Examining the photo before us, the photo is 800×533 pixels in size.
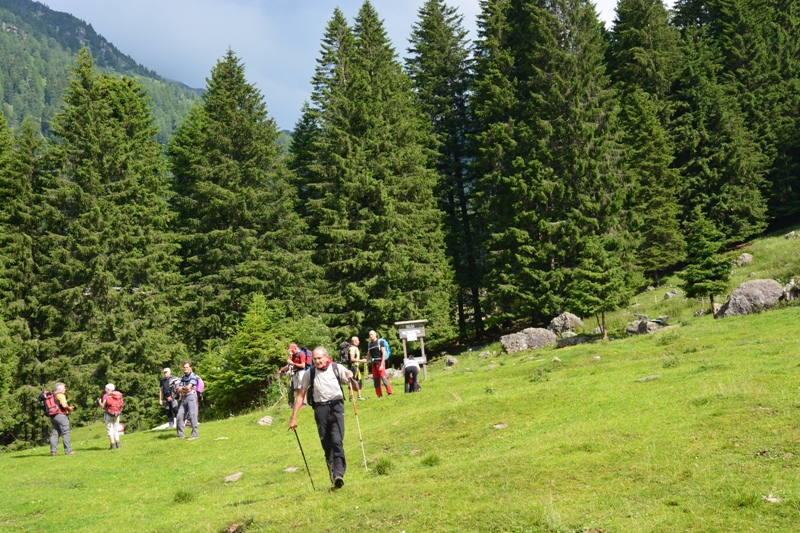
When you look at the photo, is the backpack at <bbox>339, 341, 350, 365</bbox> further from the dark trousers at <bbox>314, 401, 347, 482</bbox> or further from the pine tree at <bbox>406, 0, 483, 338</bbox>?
the pine tree at <bbox>406, 0, 483, 338</bbox>

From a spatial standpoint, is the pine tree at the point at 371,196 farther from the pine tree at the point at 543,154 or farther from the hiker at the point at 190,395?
the hiker at the point at 190,395

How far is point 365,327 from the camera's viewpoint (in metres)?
41.9

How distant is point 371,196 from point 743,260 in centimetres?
2714

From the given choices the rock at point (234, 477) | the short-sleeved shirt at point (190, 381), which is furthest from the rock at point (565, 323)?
the rock at point (234, 477)

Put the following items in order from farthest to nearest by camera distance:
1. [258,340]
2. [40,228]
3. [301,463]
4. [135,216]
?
[135,216]
[40,228]
[258,340]
[301,463]

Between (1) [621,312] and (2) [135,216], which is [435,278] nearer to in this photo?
(1) [621,312]

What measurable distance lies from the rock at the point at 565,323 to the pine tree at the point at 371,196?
8122 mm

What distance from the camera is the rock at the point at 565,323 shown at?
3701 centimetres

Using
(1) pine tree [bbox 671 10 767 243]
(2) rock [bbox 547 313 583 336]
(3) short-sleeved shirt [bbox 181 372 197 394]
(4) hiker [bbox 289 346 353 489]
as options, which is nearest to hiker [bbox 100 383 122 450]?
(3) short-sleeved shirt [bbox 181 372 197 394]

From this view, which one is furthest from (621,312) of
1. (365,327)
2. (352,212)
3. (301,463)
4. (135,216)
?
(135,216)

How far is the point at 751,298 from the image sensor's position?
29078mm

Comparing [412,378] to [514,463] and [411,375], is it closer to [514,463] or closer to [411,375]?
[411,375]

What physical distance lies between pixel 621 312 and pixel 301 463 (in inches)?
1140

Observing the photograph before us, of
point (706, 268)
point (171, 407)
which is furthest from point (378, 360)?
point (706, 268)
